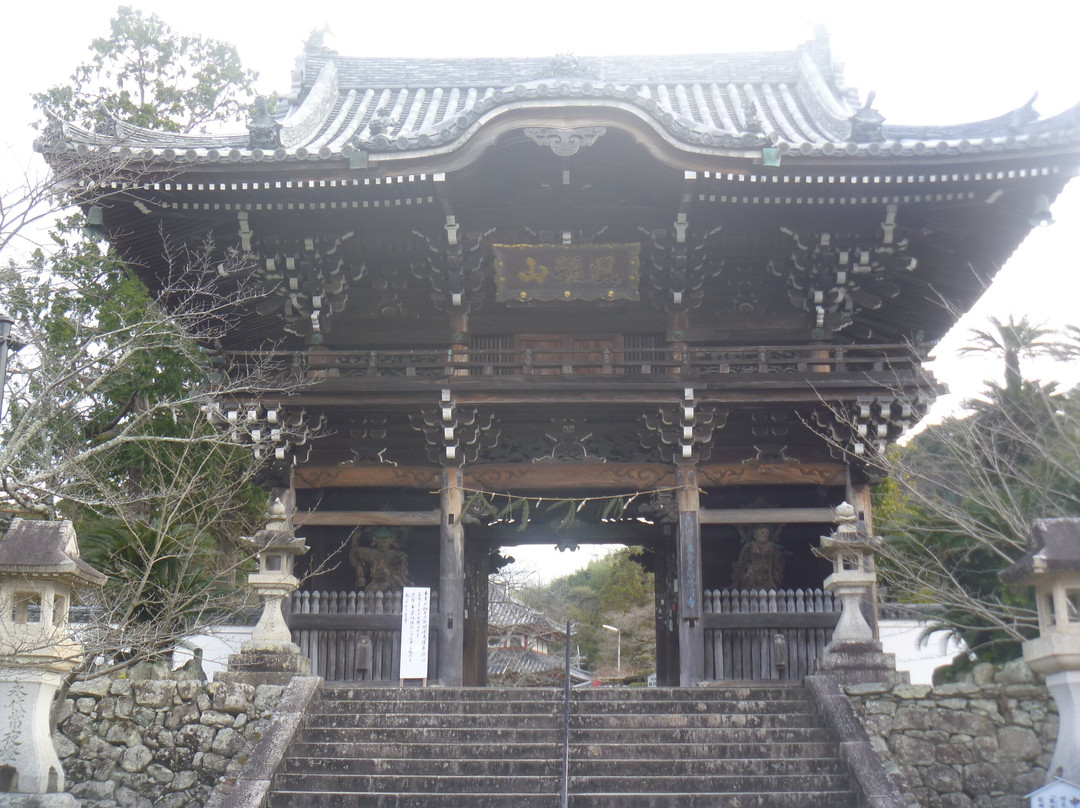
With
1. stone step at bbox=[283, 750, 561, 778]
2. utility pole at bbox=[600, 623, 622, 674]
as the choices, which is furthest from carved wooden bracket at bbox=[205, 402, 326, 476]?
utility pole at bbox=[600, 623, 622, 674]

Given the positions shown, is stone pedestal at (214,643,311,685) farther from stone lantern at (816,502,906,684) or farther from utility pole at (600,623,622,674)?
utility pole at (600,623,622,674)

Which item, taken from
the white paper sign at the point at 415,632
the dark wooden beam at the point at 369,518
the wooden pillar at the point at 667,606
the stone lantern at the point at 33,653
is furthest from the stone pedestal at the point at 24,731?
the wooden pillar at the point at 667,606

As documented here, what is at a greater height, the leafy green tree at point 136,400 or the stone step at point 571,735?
the leafy green tree at point 136,400

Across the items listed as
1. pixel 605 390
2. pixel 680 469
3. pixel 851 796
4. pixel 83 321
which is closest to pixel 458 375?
pixel 605 390

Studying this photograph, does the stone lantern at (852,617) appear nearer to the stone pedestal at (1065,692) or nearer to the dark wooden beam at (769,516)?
the dark wooden beam at (769,516)

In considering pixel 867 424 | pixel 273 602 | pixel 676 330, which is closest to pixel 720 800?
pixel 273 602

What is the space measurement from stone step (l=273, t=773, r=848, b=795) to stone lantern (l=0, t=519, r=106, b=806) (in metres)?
1.81

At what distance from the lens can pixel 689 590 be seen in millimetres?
11336

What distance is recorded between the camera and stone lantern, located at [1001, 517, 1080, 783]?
7.75m

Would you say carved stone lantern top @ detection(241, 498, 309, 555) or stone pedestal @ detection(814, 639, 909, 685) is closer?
stone pedestal @ detection(814, 639, 909, 685)

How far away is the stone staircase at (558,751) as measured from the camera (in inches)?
318

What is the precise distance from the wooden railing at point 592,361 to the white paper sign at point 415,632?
2537mm

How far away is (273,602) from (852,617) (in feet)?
18.9

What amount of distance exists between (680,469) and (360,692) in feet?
14.8
